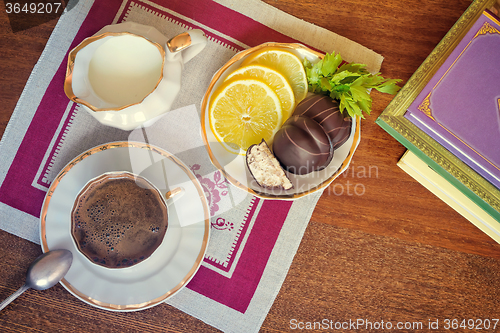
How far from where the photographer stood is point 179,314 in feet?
3.65

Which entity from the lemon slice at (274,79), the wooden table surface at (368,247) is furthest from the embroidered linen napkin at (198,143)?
the lemon slice at (274,79)

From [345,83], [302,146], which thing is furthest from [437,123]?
[302,146]

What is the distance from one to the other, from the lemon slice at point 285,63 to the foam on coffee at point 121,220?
20.9 inches

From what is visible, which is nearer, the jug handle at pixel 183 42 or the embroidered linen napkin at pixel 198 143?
the jug handle at pixel 183 42

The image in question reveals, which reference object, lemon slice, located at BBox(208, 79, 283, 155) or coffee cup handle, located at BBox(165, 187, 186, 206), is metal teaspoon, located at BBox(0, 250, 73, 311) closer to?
coffee cup handle, located at BBox(165, 187, 186, 206)

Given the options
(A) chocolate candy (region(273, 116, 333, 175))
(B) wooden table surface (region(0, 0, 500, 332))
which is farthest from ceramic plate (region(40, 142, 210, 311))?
(A) chocolate candy (region(273, 116, 333, 175))

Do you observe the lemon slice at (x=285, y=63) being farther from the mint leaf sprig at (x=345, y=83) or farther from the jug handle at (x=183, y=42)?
the jug handle at (x=183, y=42)

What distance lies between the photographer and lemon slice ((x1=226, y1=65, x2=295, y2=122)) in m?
0.97

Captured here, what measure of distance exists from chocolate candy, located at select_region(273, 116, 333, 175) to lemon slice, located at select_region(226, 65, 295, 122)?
0.06m

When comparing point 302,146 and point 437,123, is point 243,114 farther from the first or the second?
point 437,123

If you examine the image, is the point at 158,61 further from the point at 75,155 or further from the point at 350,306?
the point at 350,306

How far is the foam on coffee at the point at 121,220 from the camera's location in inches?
36.3

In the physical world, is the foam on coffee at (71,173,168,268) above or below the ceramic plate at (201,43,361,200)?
below

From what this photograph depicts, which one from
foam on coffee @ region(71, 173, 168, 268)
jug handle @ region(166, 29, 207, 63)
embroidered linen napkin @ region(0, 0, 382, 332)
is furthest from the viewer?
embroidered linen napkin @ region(0, 0, 382, 332)
